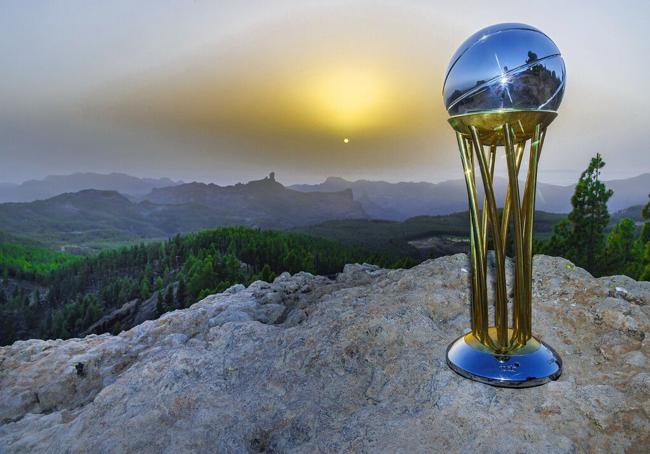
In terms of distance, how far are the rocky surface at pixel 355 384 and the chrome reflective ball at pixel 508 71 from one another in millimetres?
3285

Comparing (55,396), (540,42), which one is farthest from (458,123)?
(55,396)

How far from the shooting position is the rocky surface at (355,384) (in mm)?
3768

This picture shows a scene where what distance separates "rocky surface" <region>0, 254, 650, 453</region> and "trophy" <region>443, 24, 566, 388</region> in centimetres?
30

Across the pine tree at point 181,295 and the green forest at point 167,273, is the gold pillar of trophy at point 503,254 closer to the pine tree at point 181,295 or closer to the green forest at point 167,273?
the green forest at point 167,273

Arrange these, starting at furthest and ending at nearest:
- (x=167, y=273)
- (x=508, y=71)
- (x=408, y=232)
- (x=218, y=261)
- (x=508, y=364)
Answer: (x=408, y=232)
(x=167, y=273)
(x=218, y=261)
(x=508, y=364)
(x=508, y=71)

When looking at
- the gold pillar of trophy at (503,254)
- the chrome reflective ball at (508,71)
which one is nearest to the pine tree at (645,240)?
the gold pillar of trophy at (503,254)

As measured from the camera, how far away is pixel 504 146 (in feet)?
15.5

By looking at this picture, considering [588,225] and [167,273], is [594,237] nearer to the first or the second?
[588,225]

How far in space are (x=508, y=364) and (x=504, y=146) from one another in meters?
2.73

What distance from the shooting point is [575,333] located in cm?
546

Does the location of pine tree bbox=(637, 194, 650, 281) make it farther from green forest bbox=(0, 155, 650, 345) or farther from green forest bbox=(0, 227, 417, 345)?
green forest bbox=(0, 227, 417, 345)

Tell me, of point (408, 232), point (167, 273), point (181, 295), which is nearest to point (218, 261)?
point (181, 295)

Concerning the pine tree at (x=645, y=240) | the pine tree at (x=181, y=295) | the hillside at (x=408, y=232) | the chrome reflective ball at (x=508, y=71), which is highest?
the chrome reflective ball at (x=508, y=71)

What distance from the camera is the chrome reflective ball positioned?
405 cm
